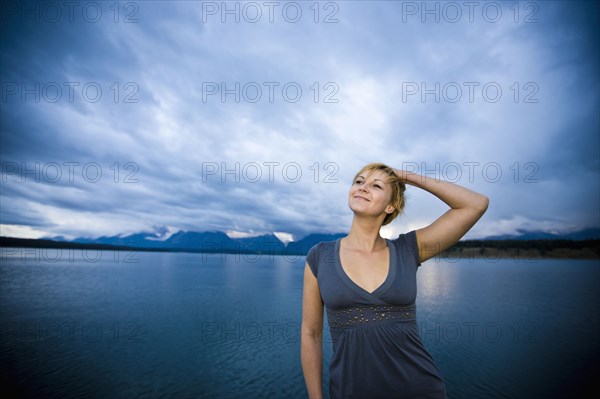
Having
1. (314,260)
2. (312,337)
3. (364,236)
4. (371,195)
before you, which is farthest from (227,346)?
(371,195)

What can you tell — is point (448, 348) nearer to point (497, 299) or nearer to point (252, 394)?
point (252, 394)

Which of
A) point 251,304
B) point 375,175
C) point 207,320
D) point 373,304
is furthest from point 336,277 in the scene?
point 251,304

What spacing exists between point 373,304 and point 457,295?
162 feet

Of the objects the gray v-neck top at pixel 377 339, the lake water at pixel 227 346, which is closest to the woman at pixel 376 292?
the gray v-neck top at pixel 377 339

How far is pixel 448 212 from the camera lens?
259cm

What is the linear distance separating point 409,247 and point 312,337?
1.16m

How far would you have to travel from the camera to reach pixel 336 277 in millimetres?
2307

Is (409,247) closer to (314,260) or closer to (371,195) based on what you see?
(371,195)

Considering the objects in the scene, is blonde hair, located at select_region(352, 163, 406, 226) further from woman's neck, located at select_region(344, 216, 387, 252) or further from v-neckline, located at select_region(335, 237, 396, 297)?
v-neckline, located at select_region(335, 237, 396, 297)

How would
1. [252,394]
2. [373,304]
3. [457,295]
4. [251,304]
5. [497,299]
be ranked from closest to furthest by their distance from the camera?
[373,304] < [252,394] < [251,304] < [497,299] < [457,295]

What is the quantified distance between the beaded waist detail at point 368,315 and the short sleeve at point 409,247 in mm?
438

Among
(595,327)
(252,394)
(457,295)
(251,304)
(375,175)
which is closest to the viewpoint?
(375,175)

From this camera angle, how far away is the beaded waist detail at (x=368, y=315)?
7.20ft

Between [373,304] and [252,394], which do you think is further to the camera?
[252,394]
